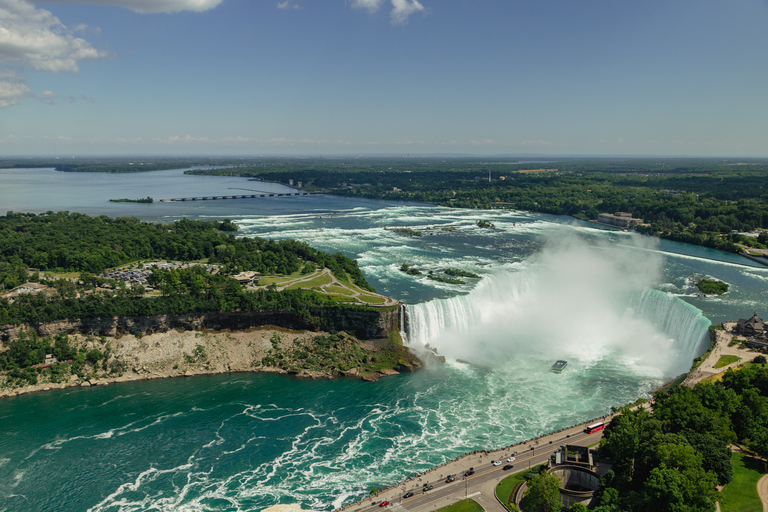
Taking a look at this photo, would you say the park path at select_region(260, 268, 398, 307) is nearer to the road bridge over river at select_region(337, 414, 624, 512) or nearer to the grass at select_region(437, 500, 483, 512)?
the road bridge over river at select_region(337, 414, 624, 512)

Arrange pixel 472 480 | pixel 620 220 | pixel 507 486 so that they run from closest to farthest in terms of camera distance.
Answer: pixel 507 486
pixel 472 480
pixel 620 220

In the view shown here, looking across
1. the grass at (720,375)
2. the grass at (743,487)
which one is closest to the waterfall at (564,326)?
Answer: the grass at (720,375)

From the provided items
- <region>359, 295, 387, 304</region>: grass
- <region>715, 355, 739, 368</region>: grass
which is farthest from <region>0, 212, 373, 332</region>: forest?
<region>715, 355, 739, 368</region>: grass

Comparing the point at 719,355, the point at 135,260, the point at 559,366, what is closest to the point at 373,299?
the point at 559,366

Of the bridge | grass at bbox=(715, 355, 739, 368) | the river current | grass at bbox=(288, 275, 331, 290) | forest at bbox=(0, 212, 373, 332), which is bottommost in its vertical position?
the river current

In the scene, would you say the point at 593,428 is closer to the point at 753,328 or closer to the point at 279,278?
the point at 753,328

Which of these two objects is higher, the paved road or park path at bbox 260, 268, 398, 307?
park path at bbox 260, 268, 398, 307

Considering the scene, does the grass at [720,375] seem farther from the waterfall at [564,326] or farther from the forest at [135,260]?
the forest at [135,260]
